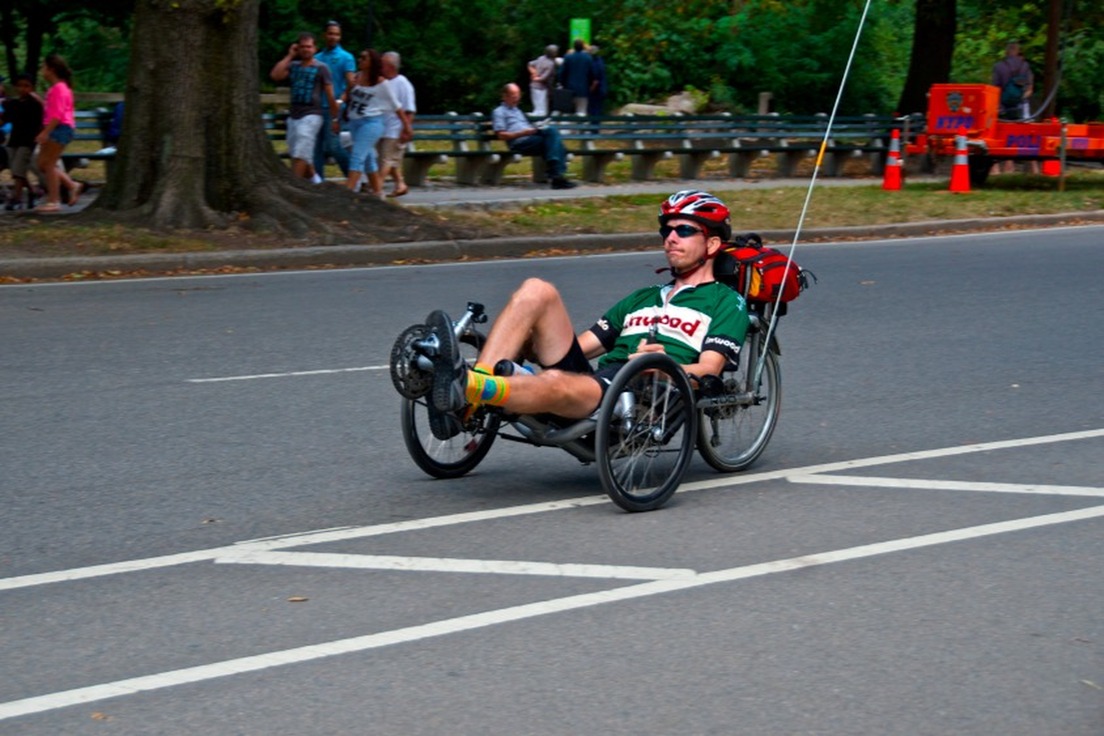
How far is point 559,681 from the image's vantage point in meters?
4.74

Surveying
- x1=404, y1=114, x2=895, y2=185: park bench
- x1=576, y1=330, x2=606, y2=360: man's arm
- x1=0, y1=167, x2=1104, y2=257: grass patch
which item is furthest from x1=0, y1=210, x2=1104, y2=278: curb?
x1=576, y1=330, x2=606, y2=360: man's arm

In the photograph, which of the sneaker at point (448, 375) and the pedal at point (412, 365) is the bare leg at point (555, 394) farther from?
the pedal at point (412, 365)

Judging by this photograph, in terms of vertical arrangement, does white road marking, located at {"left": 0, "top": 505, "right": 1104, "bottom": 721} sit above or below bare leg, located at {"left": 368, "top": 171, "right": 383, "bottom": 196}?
below

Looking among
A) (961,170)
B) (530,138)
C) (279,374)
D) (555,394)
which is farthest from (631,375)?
(961,170)

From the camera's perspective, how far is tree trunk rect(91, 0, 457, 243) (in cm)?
1603

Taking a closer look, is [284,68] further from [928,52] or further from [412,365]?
[928,52]

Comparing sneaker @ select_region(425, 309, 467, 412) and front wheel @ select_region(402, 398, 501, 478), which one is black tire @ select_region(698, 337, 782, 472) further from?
sneaker @ select_region(425, 309, 467, 412)

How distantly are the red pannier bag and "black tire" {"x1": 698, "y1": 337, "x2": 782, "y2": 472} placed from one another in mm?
302

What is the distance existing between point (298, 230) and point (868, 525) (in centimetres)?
1078

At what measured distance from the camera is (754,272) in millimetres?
7656

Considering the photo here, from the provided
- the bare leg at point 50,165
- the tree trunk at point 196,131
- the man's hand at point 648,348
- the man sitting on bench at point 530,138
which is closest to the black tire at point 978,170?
the man sitting on bench at point 530,138

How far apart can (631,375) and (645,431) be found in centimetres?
26

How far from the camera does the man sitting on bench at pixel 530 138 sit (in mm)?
22473

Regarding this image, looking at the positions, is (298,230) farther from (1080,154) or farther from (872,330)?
(1080,154)
